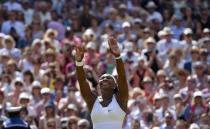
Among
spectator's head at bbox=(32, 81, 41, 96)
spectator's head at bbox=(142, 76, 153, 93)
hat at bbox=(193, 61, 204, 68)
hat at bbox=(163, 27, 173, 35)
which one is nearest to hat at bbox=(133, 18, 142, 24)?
hat at bbox=(163, 27, 173, 35)

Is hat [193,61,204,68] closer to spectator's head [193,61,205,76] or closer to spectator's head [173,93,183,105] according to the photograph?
spectator's head [193,61,205,76]

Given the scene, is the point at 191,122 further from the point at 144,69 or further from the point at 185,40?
the point at 185,40

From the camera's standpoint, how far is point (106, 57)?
19.7 m

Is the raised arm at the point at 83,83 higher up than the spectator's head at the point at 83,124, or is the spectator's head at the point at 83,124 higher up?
the spectator's head at the point at 83,124

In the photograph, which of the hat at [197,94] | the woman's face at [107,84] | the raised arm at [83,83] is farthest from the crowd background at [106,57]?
the woman's face at [107,84]

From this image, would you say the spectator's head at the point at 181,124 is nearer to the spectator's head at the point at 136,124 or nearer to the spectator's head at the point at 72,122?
the spectator's head at the point at 136,124

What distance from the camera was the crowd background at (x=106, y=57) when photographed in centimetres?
1669

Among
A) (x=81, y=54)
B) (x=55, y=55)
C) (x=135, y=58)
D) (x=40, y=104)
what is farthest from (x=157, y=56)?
(x=81, y=54)

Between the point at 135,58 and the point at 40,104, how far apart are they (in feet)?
10.2

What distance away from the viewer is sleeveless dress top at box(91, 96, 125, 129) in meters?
10.6

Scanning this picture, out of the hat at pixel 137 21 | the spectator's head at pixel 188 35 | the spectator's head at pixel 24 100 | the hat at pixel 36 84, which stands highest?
the hat at pixel 137 21

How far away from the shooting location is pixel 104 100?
10.7 metres

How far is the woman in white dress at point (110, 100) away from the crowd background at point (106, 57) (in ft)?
13.9

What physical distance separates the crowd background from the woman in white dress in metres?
4.23
